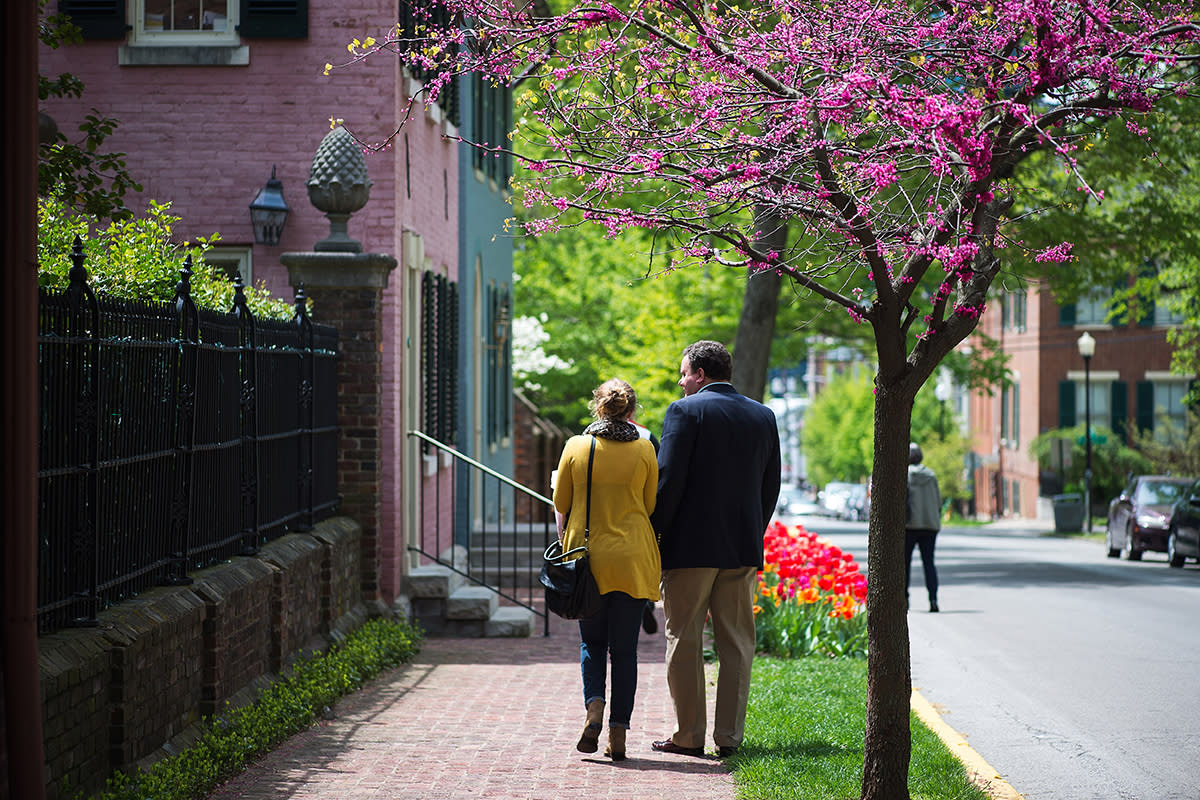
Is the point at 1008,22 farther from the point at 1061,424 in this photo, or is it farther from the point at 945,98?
the point at 1061,424

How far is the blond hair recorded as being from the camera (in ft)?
25.2

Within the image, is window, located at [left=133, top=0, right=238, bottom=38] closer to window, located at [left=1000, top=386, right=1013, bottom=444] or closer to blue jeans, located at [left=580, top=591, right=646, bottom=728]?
blue jeans, located at [left=580, top=591, right=646, bottom=728]

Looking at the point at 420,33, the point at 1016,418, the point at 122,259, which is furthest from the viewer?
the point at 1016,418

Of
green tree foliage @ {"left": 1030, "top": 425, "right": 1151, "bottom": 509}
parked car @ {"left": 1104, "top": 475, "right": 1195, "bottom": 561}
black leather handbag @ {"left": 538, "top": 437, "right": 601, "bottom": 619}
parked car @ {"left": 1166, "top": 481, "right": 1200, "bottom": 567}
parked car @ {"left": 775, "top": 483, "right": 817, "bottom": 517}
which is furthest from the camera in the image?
parked car @ {"left": 775, "top": 483, "right": 817, "bottom": 517}

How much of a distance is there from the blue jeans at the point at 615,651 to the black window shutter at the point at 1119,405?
155ft

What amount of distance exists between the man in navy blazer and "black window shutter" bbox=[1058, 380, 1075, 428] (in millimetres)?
48414

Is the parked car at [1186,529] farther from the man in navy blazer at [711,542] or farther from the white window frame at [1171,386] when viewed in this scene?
the white window frame at [1171,386]

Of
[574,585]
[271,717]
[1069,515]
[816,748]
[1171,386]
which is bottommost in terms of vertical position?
[1069,515]

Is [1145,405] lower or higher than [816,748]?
higher

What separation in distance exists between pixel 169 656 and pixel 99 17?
7872 mm

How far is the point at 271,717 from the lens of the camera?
805 cm

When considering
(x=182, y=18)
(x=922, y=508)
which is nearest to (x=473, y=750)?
(x=182, y=18)

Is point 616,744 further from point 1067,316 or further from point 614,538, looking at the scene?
point 1067,316

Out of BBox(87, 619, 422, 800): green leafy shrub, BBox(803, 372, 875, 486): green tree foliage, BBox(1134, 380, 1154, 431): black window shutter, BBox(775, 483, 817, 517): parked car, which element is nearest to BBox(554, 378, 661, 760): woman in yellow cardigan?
BBox(87, 619, 422, 800): green leafy shrub
